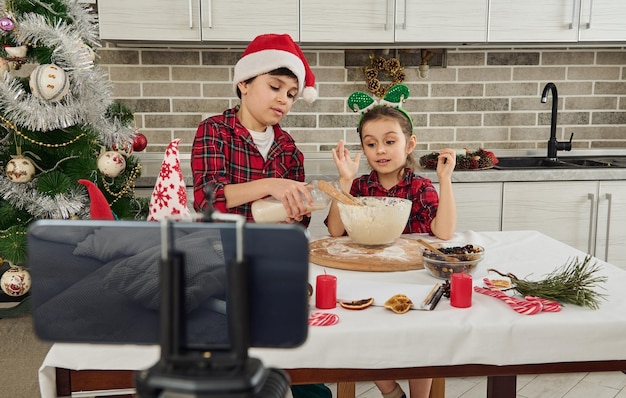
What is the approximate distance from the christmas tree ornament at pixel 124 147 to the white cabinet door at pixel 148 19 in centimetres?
57

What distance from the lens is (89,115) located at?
2.37 meters

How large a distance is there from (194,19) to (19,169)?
3.39 feet

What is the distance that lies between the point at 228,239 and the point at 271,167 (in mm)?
1435

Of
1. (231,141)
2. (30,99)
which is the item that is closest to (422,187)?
(231,141)

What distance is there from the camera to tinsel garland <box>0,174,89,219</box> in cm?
231

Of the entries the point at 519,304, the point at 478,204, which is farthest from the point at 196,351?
the point at 478,204

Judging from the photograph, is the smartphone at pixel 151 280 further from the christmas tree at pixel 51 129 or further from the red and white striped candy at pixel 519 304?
the christmas tree at pixel 51 129

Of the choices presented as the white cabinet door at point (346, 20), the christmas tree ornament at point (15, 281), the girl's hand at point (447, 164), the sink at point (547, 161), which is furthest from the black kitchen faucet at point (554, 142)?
the christmas tree ornament at point (15, 281)

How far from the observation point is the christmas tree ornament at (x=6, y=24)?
2.16m

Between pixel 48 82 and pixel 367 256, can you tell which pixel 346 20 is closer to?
pixel 48 82

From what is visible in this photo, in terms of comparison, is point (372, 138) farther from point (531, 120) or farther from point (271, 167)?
point (531, 120)

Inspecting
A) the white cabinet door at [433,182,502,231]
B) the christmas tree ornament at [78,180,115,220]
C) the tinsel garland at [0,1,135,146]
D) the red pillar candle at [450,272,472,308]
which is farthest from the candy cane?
the tinsel garland at [0,1,135,146]

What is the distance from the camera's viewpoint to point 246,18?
9.12 ft

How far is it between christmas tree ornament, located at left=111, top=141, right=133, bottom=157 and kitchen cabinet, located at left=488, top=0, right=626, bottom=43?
1767mm
